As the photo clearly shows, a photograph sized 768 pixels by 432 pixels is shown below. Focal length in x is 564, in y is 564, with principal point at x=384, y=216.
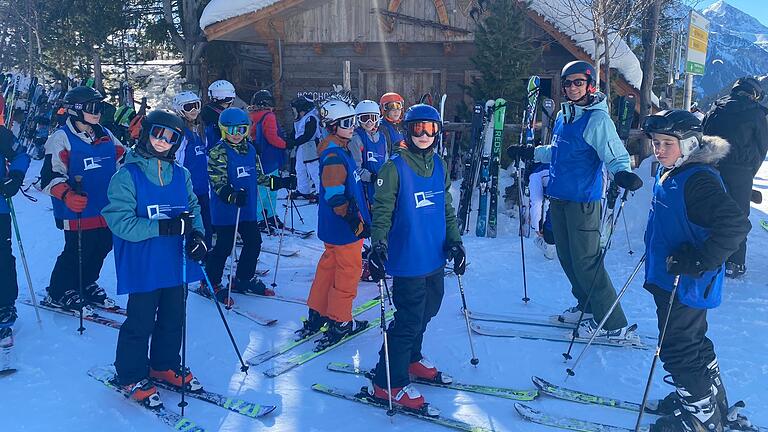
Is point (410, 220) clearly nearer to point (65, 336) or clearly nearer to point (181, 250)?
point (181, 250)

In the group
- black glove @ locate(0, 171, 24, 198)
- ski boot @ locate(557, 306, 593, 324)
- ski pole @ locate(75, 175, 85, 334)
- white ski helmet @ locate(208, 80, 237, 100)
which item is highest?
white ski helmet @ locate(208, 80, 237, 100)

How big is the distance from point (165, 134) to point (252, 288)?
8.77ft

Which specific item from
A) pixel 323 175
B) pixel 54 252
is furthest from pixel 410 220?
pixel 54 252

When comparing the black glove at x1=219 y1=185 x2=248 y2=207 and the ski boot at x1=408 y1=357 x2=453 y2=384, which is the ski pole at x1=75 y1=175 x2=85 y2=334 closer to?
the black glove at x1=219 y1=185 x2=248 y2=207

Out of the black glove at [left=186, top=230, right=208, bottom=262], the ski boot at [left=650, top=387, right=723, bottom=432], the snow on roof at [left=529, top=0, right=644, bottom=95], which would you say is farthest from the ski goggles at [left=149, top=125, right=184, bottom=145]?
the snow on roof at [left=529, top=0, right=644, bottom=95]

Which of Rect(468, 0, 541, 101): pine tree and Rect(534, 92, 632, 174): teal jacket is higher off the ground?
Rect(468, 0, 541, 101): pine tree

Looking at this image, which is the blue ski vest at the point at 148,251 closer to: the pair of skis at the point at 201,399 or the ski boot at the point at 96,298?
the pair of skis at the point at 201,399

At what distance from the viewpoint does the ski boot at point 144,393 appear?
3609 millimetres

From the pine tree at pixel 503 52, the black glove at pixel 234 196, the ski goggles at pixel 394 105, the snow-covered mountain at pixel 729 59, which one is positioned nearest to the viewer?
the black glove at pixel 234 196

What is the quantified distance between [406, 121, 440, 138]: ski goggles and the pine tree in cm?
775

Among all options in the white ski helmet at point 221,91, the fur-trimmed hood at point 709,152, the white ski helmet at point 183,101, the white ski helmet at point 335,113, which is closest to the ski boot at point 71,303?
the white ski helmet at point 183,101

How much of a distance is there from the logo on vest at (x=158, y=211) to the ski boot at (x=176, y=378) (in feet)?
3.62

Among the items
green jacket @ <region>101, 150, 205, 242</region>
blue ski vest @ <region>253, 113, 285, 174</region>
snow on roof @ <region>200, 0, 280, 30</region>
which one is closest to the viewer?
green jacket @ <region>101, 150, 205, 242</region>

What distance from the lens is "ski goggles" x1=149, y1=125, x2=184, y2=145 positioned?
3482mm
